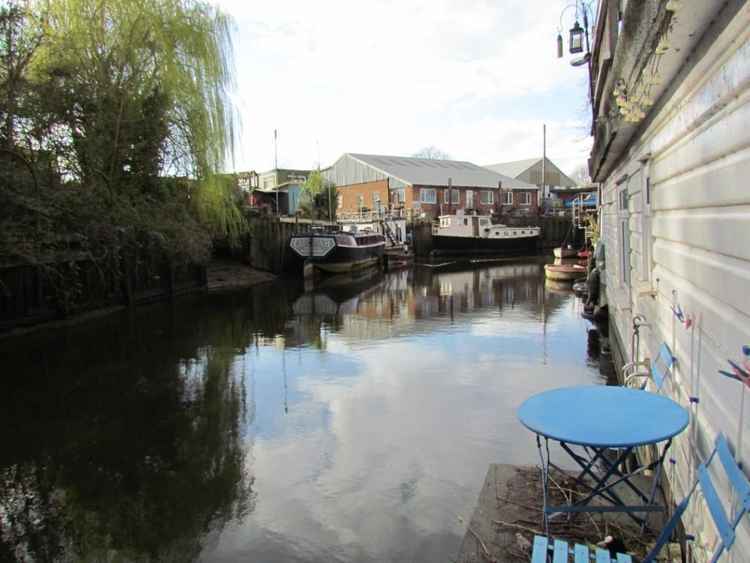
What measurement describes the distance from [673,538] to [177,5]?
16306 millimetres

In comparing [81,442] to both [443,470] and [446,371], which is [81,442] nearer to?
[443,470]

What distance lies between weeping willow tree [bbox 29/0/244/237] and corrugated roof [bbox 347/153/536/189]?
84.7ft

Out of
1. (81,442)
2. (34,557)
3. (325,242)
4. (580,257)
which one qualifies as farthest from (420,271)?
(34,557)

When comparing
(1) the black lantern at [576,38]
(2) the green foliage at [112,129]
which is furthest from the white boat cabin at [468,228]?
(1) the black lantern at [576,38]

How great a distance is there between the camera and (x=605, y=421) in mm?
2775

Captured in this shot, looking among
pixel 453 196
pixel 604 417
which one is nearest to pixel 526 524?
pixel 604 417

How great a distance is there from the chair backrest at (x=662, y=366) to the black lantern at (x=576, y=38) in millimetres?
7221

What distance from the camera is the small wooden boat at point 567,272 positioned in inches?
781

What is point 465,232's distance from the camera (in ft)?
118

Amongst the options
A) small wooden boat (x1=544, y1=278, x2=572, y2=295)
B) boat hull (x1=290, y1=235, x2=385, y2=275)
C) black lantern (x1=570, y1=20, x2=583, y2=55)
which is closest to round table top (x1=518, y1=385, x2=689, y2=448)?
black lantern (x1=570, y1=20, x2=583, y2=55)

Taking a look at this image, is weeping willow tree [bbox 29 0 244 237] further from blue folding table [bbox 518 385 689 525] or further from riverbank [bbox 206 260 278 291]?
Result: blue folding table [bbox 518 385 689 525]

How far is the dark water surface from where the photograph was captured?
3.93 m

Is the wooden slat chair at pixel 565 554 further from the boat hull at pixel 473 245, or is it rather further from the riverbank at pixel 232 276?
the boat hull at pixel 473 245

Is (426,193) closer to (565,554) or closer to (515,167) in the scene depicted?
(515,167)
